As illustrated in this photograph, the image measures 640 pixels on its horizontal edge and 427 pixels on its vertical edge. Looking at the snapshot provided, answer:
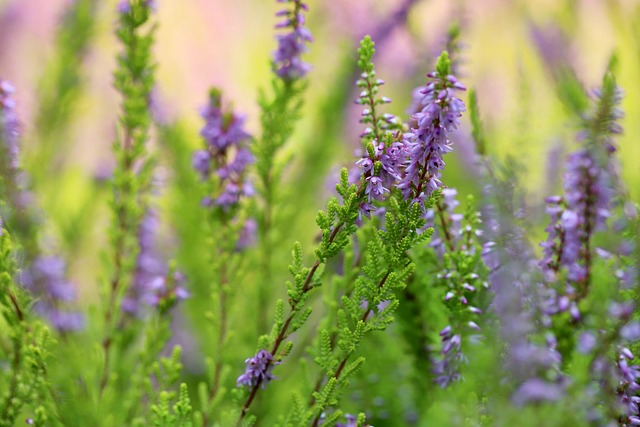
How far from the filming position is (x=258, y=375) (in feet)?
2.02

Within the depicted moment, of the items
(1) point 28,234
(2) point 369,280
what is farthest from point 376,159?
(1) point 28,234

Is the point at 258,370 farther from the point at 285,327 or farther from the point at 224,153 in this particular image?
the point at 224,153

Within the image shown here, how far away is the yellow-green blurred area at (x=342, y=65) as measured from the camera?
4.21ft

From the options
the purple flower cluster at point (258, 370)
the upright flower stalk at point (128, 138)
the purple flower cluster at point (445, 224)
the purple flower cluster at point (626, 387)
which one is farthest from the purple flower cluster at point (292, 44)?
the purple flower cluster at point (626, 387)

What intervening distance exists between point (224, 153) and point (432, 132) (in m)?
0.46

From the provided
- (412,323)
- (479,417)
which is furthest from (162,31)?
(479,417)

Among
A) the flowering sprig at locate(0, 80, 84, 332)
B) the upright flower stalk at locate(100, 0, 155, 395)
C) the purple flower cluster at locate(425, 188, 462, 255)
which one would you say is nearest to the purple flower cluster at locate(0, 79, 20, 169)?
the flowering sprig at locate(0, 80, 84, 332)

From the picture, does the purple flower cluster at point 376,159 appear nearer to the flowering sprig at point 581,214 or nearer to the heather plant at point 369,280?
the heather plant at point 369,280

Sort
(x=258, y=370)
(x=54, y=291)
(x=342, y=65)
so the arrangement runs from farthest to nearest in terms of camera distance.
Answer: (x=342, y=65)
(x=54, y=291)
(x=258, y=370)

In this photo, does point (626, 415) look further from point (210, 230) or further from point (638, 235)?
point (210, 230)

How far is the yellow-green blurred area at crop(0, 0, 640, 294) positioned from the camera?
128cm

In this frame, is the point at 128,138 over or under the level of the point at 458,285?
over

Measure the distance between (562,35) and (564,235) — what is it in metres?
1.00

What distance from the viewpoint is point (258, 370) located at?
2.00 ft
